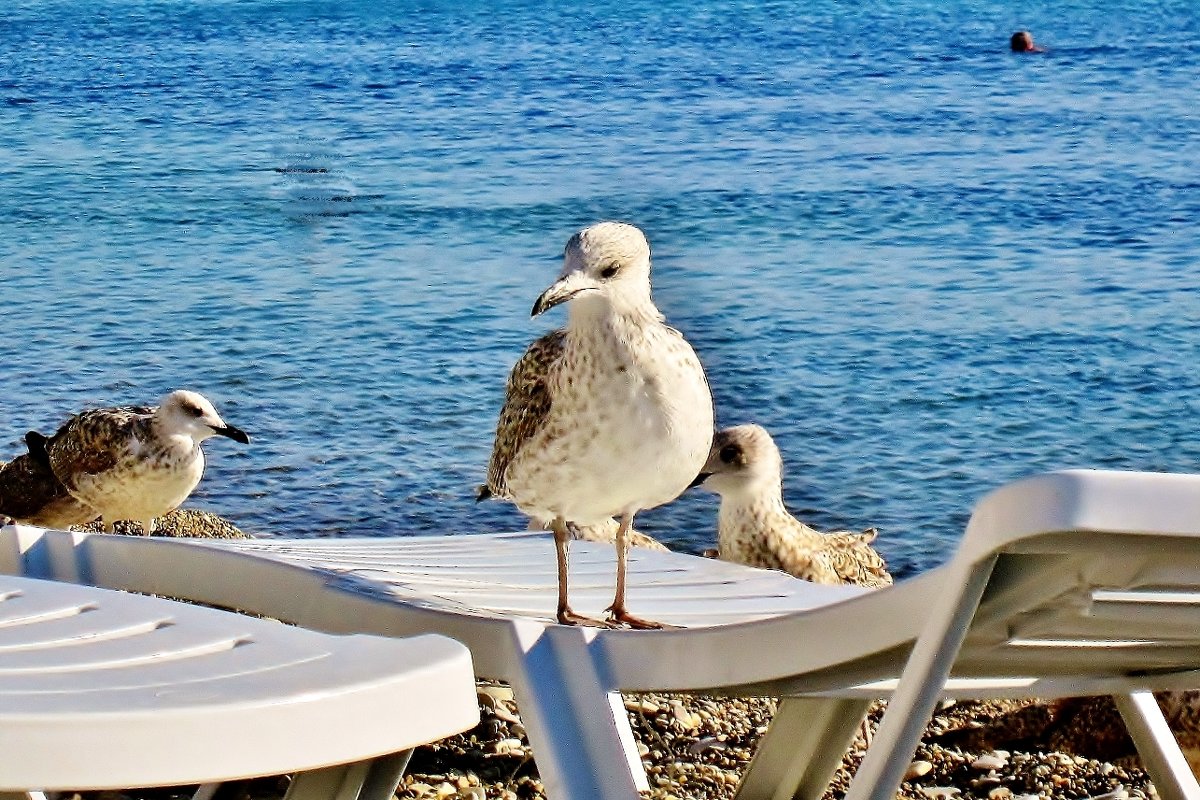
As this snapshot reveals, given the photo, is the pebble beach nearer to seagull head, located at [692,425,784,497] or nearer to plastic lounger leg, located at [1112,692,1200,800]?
plastic lounger leg, located at [1112,692,1200,800]

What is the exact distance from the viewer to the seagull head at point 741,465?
6.95 metres

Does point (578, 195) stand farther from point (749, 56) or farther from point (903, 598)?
point (903, 598)

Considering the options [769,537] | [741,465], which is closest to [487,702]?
[769,537]

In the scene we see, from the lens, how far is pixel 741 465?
7.07 meters

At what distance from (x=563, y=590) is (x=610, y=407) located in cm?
38

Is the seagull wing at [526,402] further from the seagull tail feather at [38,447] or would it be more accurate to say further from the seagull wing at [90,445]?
the seagull tail feather at [38,447]

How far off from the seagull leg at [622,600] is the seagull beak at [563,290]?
0.46 metres

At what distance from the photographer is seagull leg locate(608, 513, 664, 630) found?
3422mm

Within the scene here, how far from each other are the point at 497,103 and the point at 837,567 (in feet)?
47.7

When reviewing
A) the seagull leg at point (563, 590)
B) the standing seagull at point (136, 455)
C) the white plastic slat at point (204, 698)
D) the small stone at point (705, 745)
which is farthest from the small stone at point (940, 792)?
the standing seagull at point (136, 455)

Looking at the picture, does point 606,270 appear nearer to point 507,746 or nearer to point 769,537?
point 507,746

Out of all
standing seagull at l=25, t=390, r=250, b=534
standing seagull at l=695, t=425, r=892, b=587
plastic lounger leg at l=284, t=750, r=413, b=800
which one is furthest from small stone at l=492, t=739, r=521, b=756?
standing seagull at l=25, t=390, r=250, b=534

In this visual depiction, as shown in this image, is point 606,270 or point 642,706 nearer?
point 606,270

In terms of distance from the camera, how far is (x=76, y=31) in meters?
26.9
